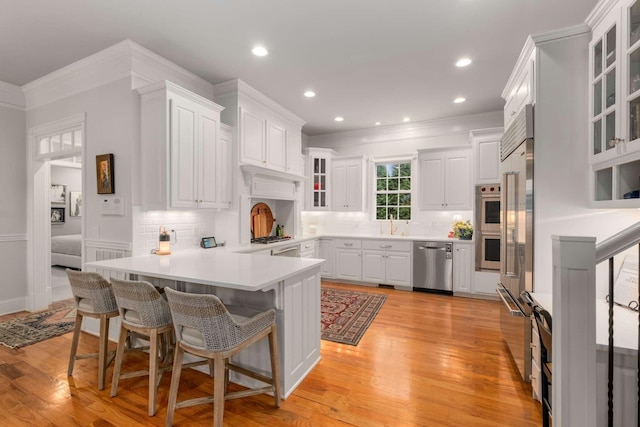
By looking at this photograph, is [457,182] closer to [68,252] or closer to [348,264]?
[348,264]

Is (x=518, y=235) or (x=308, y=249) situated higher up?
(x=518, y=235)

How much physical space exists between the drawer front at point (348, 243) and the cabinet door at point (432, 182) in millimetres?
1319

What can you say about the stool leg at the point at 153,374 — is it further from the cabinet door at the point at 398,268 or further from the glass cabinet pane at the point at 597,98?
the cabinet door at the point at 398,268

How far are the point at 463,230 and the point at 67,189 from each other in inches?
377

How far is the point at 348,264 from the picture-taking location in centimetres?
552

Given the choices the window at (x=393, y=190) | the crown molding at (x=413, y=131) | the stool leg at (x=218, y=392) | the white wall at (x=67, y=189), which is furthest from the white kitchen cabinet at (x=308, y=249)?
the white wall at (x=67, y=189)

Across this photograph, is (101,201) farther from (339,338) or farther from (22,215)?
(339,338)

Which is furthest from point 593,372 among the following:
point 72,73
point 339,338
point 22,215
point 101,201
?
point 22,215

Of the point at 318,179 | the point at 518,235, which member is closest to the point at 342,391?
the point at 518,235

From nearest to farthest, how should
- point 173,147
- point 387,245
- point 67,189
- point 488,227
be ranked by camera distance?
point 173,147, point 488,227, point 387,245, point 67,189

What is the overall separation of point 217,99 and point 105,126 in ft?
4.40

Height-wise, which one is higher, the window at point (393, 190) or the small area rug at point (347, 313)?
the window at point (393, 190)

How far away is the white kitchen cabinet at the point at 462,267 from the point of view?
4.65 m

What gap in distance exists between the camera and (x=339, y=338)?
315cm
